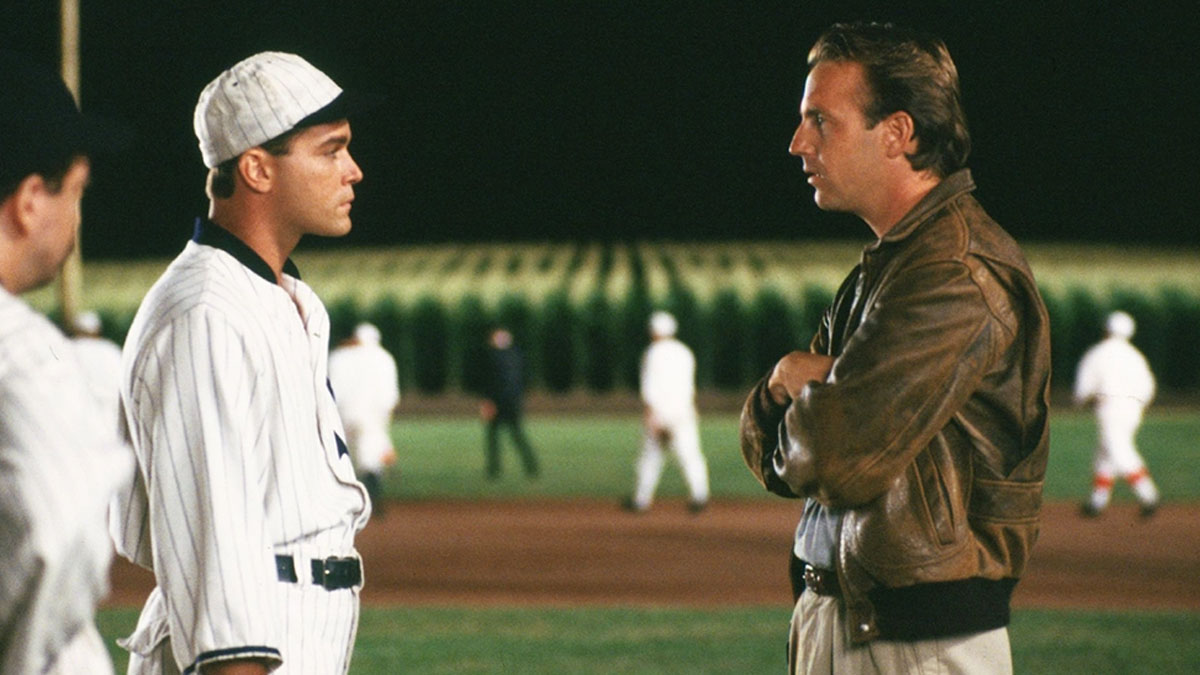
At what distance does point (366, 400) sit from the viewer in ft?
54.1

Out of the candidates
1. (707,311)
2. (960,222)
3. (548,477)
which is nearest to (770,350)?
(707,311)

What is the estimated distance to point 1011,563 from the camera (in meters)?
Answer: 2.98

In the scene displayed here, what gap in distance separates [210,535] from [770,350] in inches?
1460

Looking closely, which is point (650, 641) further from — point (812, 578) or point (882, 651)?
point (882, 651)

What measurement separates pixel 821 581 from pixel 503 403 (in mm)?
18647

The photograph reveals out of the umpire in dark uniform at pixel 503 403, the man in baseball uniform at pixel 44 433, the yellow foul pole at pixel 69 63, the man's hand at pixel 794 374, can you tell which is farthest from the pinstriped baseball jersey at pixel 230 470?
the umpire in dark uniform at pixel 503 403

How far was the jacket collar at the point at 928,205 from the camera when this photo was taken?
302 centimetres

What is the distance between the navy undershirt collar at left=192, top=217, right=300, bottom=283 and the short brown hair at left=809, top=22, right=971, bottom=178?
127 cm

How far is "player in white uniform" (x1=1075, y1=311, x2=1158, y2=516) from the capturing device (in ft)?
52.1

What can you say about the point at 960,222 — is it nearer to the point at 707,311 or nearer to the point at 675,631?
the point at 675,631

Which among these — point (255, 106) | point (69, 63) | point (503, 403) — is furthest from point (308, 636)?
point (503, 403)

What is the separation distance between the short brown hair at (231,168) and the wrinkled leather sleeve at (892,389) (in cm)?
121

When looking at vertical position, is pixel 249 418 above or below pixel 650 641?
above

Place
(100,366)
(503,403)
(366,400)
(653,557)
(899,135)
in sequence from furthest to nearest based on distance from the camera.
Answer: (503,403)
(366,400)
(653,557)
(100,366)
(899,135)
